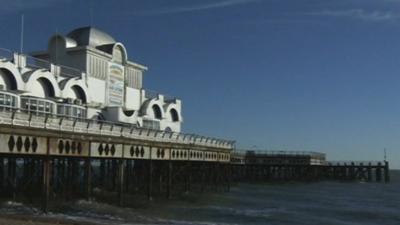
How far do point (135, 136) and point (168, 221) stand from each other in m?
10.0

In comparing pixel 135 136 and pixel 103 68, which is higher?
pixel 103 68

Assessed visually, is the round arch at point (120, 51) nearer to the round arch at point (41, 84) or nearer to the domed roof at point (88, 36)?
the domed roof at point (88, 36)

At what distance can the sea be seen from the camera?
107 ft

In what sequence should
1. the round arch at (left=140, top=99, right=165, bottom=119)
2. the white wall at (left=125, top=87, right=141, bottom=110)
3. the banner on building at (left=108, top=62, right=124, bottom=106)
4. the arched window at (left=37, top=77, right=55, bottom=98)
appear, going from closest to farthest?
the arched window at (left=37, top=77, right=55, bottom=98)
the banner on building at (left=108, top=62, right=124, bottom=106)
the white wall at (left=125, top=87, right=141, bottom=110)
the round arch at (left=140, top=99, right=165, bottom=119)

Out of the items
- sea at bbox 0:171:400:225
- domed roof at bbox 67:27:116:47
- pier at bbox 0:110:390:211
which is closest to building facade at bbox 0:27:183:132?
domed roof at bbox 67:27:116:47

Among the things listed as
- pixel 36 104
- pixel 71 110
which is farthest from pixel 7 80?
pixel 71 110

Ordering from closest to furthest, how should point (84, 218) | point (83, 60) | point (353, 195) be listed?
1. point (84, 218)
2. point (83, 60)
3. point (353, 195)

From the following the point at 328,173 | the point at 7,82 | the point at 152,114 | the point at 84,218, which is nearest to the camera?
the point at 84,218

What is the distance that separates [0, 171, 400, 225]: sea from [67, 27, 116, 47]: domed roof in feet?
51.4

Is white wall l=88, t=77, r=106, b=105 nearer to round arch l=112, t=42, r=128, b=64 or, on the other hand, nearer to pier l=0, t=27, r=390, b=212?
pier l=0, t=27, r=390, b=212

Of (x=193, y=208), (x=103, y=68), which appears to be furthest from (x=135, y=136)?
(x=103, y=68)

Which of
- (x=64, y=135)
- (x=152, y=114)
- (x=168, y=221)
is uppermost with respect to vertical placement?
(x=152, y=114)

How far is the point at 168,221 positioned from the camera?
Result: 3278 centimetres

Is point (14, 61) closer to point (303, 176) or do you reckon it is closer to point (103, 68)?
point (103, 68)
